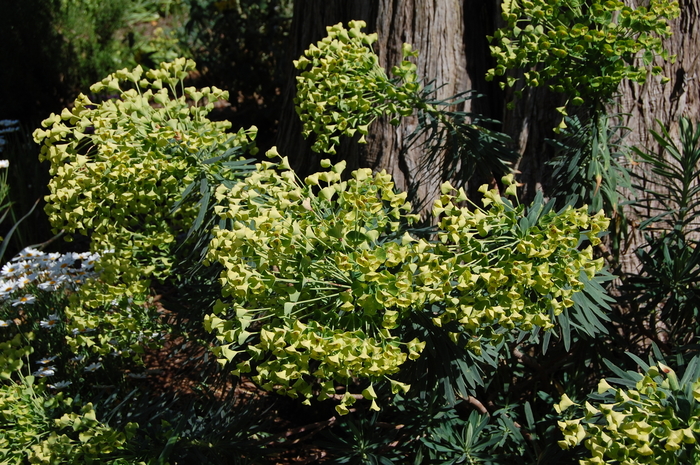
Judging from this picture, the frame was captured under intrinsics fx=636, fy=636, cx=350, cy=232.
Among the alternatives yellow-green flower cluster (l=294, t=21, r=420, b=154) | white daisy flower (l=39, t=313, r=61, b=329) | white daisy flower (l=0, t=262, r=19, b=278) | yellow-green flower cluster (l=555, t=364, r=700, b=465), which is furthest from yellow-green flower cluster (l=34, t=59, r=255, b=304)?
white daisy flower (l=0, t=262, r=19, b=278)

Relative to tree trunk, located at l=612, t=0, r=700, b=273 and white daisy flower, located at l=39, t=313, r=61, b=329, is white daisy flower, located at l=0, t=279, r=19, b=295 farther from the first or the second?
tree trunk, located at l=612, t=0, r=700, b=273

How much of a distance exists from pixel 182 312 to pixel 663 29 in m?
1.83

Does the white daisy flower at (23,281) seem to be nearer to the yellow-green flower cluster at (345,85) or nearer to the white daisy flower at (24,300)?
the white daisy flower at (24,300)

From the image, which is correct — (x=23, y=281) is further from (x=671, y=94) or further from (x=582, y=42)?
(x=671, y=94)

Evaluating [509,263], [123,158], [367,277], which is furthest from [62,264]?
[509,263]

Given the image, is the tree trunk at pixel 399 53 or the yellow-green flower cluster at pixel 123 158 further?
the tree trunk at pixel 399 53

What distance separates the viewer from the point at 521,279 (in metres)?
1.39

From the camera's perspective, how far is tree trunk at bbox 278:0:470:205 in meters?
2.75

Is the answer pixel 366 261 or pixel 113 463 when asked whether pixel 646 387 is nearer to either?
pixel 366 261

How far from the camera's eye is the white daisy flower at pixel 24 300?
338 cm

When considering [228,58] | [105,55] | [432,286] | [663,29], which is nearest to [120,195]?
[432,286]

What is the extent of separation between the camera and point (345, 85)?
6.50 feet

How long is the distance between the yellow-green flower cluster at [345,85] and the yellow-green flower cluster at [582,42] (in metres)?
0.31

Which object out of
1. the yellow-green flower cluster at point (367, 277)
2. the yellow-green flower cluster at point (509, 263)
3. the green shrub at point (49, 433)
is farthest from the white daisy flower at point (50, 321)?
the yellow-green flower cluster at point (509, 263)
